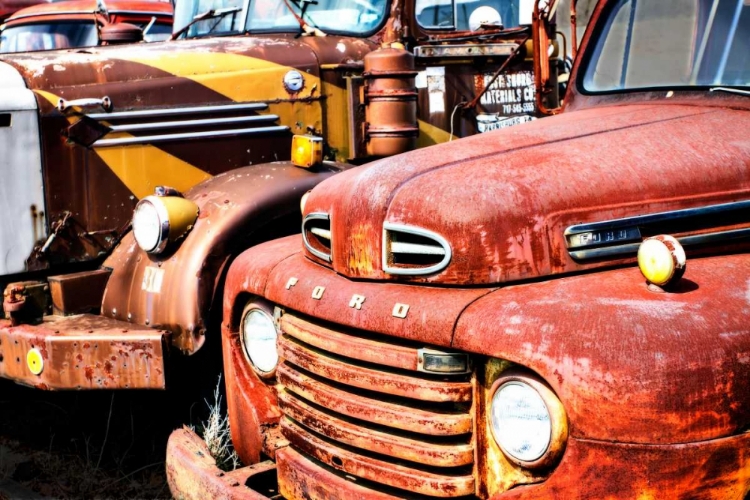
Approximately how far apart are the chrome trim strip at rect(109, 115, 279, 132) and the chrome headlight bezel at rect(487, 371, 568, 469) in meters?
2.64

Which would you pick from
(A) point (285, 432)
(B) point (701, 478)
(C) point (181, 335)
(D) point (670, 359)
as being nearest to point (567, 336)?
(D) point (670, 359)

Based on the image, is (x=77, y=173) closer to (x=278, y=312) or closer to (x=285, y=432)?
(x=278, y=312)

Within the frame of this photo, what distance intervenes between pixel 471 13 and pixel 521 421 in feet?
11.4

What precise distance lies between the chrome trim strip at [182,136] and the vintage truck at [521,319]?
1.28m

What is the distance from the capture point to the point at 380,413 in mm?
2916

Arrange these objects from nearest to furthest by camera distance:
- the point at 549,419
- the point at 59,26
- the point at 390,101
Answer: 1. the point at 549,419
2. the point at 390,101
3. the point at 59,26

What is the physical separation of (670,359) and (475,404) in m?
0.60

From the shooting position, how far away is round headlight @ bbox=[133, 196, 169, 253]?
412 cm

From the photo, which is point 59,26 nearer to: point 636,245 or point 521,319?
point 636,245

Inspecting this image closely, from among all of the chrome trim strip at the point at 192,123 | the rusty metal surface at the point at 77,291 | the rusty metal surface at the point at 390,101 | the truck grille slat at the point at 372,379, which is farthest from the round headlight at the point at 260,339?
the rusty metal surface at the point at 390,101

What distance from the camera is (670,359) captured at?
242cm

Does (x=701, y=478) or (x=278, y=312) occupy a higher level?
(x=278, y=312)

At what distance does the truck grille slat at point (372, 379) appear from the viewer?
109 inches

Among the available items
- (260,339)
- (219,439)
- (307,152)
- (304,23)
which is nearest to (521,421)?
(260,339)
